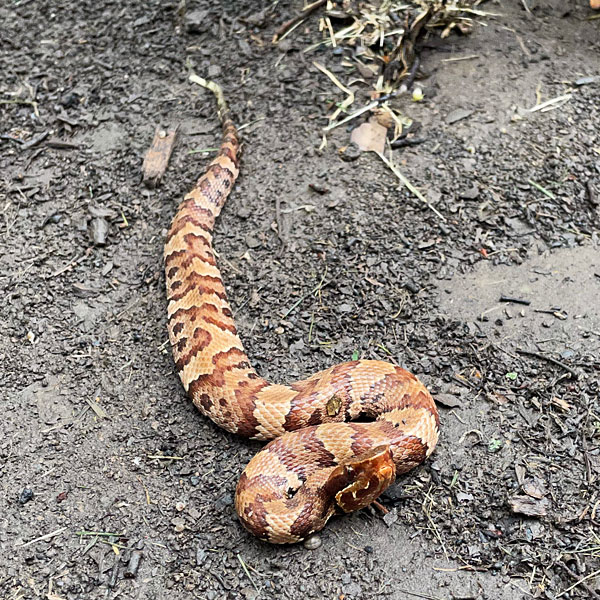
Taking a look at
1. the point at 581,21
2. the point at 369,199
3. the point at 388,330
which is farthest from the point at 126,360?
the point at 581,21

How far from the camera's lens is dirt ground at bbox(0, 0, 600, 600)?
3432 mm

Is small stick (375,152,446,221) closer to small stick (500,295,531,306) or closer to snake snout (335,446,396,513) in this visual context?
small stick (500,295,531,306)

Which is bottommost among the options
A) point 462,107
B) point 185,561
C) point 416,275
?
point 185,561

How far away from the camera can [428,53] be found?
5418 mm

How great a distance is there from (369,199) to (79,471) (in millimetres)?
2476

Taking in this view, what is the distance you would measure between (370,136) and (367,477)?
2633 millimetres

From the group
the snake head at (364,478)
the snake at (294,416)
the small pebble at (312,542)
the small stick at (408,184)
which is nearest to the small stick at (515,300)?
the small stick at (408,184)

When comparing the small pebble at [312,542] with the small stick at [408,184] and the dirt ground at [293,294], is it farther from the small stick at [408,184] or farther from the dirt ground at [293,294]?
the small stick at [408,184]

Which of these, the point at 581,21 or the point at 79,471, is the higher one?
the point at 581,21

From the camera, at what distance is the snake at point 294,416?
3416mm

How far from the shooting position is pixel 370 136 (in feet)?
16.5

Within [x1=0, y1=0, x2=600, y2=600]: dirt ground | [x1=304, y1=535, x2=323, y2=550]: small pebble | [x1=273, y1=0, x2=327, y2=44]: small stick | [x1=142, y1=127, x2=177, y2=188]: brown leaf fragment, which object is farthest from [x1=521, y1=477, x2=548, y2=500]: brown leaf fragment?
[x1=273, y1=0, x2=327, y2=44]: small stick

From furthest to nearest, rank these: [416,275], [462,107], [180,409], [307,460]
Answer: [462,107], [416,275], [180,409], [307,460]

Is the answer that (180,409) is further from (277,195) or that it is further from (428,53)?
(428,53)
